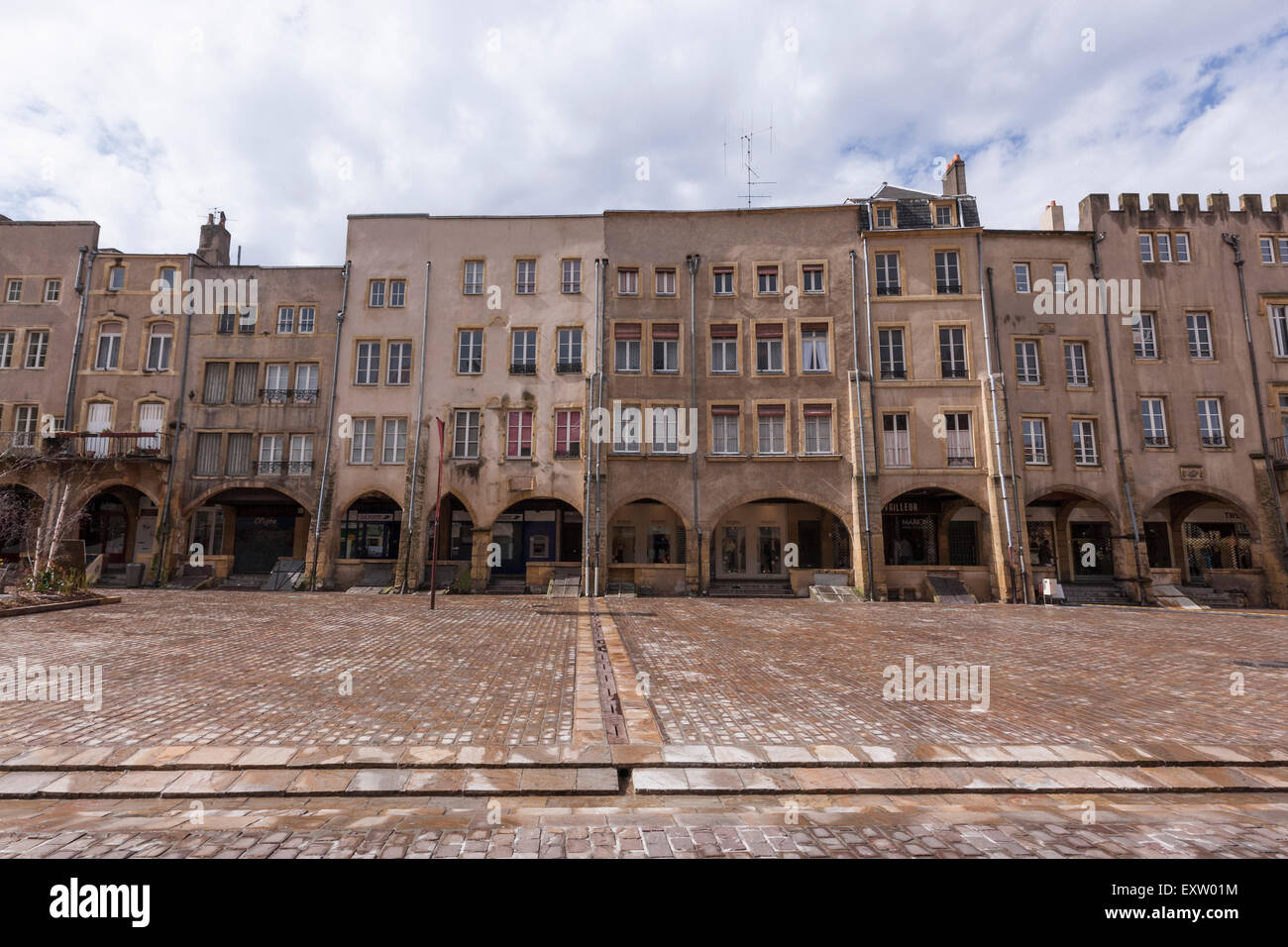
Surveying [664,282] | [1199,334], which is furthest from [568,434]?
[1199,334]

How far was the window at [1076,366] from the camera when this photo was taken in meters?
25.8

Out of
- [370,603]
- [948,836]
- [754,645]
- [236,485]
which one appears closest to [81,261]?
[236,485]

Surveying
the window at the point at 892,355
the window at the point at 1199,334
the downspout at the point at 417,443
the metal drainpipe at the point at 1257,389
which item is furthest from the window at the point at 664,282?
the metal drainpipe at the point at 1257,389

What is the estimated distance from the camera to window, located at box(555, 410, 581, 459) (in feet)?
85.4

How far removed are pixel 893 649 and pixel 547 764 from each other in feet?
28.1

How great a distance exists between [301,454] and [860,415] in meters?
23.8

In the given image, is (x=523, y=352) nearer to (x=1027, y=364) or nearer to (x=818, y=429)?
(x=818, y=429)

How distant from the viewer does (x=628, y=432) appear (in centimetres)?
2578

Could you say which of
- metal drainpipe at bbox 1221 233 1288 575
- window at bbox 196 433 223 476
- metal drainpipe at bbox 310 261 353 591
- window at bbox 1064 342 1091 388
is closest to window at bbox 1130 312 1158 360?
window at bbox 1064 342 1091 388

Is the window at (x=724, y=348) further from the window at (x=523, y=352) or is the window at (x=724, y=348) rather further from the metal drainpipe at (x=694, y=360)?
the window at (x=523, y=352)

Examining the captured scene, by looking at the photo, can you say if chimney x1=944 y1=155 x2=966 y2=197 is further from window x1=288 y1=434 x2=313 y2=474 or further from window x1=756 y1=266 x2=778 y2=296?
window x1=288 y1=434 x2=313 y2=474

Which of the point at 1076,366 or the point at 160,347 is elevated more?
the point at 160,347
